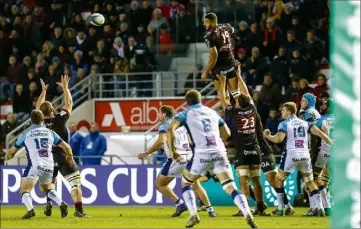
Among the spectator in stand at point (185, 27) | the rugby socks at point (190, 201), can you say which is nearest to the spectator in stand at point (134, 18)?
the spectator in stand at point (185, 27)

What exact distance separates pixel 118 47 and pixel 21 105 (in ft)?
10.8

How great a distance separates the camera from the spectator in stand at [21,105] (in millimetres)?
27547

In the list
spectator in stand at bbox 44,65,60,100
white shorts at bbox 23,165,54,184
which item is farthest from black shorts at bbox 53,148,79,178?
spectator in stand at bbox 44,65,60,100

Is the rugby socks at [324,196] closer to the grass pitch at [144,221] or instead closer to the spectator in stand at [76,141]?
the grass pitch at [144,221]

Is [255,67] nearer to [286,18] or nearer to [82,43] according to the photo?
[286,18]

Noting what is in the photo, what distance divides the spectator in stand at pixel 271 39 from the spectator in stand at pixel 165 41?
309 cm

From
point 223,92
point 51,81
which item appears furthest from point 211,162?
point 51,81

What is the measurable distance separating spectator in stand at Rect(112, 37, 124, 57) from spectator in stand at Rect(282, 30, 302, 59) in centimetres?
526

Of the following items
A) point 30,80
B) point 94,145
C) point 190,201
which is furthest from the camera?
point 30,80

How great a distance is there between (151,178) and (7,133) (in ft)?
19.4

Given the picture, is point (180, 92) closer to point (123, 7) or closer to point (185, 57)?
point (185, 57)

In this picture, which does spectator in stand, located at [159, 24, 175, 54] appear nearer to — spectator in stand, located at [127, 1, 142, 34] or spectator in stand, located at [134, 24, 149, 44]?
spectator in stand, located at [134, 24, 149, 44]

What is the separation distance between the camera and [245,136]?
16438mm

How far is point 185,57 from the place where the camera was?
2708cm
